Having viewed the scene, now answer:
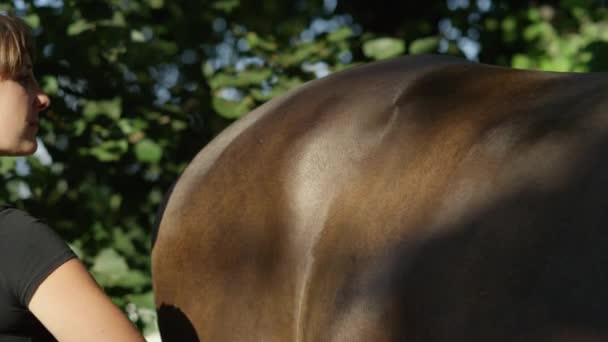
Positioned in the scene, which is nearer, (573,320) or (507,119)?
(573,320)

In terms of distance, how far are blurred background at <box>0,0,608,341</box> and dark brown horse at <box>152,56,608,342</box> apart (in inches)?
46.5

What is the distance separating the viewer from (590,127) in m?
1.16

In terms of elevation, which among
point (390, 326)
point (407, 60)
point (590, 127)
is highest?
point (590, 127)

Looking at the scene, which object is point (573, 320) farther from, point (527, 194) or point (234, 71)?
point (234, 71)

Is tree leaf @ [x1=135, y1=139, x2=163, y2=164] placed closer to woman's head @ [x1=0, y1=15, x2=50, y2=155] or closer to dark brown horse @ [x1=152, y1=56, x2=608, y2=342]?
dark brown horse @ [x1=152, y1=56, x2=608, y2=342]

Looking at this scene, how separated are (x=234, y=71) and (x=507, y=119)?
2.01 metres

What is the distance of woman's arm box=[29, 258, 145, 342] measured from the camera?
44.4 inches

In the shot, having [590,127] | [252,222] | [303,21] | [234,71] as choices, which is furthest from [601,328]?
[303,21]

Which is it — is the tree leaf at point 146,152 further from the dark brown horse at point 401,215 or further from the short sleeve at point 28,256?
the short sleeve at point 28,256

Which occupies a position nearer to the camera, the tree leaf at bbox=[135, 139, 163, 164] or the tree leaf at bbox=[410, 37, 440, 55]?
the tree leaf at bbox=[135, 139, 163, 164]

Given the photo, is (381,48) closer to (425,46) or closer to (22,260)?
(425,46)

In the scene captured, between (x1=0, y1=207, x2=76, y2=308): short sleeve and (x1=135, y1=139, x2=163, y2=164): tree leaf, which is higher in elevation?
(x1=0, y1=207, x2=76, y2=308): short sleeve

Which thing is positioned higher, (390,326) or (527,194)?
(527,194)

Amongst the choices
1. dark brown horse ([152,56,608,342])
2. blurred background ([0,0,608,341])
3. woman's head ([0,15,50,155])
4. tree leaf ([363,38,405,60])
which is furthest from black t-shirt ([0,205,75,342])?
tree leaf ([363,38,405,60])
